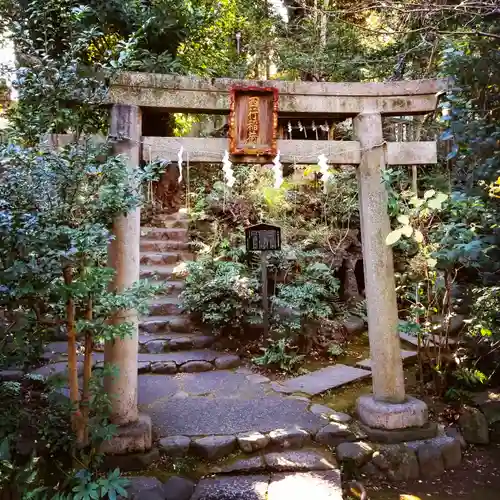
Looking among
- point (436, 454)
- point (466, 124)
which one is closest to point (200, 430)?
point (436, 454)

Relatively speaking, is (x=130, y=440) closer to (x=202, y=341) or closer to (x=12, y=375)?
(x=12, y=375)

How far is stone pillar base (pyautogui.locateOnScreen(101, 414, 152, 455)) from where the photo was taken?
11.6ft

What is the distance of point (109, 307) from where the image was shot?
3.17 meters

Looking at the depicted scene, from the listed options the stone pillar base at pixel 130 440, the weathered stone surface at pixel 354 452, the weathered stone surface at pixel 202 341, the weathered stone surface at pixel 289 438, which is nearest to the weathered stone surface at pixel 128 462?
the stone pillar base at pixel 130 440

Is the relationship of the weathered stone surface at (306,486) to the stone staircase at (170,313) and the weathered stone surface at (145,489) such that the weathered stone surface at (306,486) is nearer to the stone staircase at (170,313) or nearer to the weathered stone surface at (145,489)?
the weathered stone surface at (145,489)

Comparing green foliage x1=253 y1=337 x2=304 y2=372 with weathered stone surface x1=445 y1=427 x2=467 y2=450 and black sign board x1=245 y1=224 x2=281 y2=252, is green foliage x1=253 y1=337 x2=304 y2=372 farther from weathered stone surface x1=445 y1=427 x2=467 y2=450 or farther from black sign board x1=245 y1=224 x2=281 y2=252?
weathered stone surface x1=445 y1=427 x2=467 y2=450

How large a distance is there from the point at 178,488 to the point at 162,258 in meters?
6.29

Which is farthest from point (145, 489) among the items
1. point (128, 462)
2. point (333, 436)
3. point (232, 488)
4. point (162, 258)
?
point (162, 258)

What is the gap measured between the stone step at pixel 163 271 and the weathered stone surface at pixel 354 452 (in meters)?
5.02

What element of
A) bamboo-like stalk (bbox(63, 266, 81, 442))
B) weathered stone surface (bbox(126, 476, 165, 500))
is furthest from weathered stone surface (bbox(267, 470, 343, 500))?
bamboo-like stalk (bbox(63, 266, 81, 442))

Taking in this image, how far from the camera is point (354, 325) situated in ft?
25.4

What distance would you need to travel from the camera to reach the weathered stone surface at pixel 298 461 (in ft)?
12.0

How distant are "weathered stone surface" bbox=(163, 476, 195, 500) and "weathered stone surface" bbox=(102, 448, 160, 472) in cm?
31

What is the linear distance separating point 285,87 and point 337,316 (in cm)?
Result: 482
